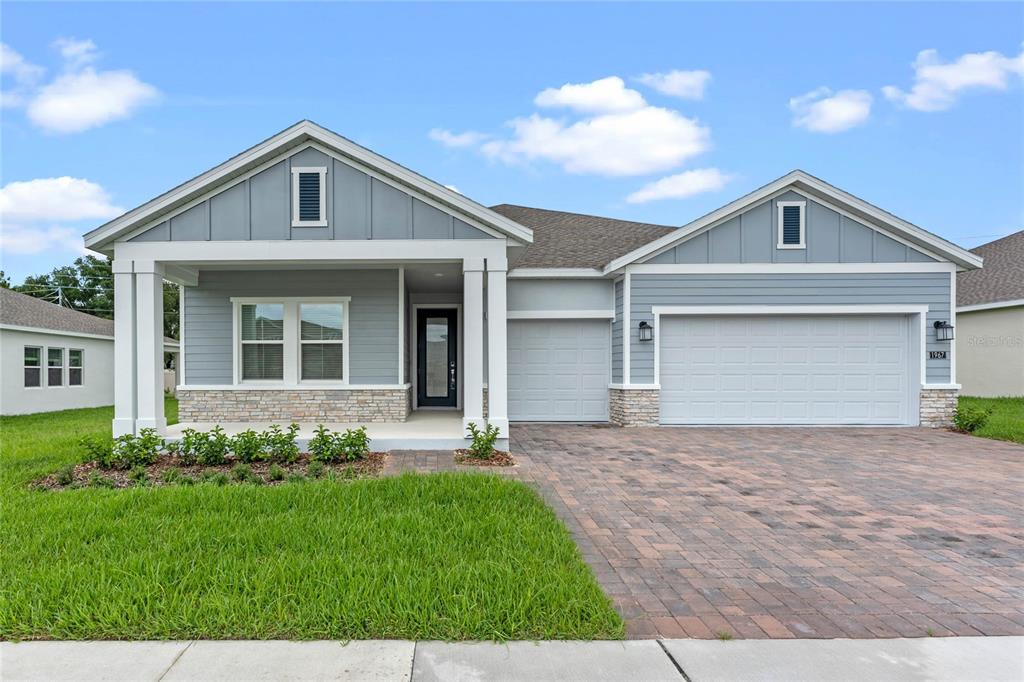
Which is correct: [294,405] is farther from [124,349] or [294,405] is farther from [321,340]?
[124,349]

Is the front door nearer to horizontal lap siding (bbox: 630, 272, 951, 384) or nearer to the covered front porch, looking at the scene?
the covered front porch

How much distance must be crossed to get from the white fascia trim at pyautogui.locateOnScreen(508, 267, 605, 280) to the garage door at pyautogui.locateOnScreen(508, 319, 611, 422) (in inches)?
36.4

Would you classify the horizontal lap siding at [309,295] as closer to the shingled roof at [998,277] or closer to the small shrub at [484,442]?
the small shrub at [484,442]

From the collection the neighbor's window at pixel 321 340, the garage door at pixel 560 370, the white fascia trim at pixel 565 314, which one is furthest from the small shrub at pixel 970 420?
the neighbor's window at pixel 321 340

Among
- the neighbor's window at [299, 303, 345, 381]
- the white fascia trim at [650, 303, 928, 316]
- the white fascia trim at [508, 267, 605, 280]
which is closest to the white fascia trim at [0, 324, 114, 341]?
the neighbor's window at [299, 303, 345, 381]

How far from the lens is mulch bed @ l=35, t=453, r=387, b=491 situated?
20.3 ft

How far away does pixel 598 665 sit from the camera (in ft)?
8.75

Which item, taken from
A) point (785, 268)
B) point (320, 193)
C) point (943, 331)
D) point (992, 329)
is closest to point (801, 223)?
point (785, 268)

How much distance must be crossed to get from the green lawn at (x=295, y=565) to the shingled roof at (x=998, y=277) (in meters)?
16.9

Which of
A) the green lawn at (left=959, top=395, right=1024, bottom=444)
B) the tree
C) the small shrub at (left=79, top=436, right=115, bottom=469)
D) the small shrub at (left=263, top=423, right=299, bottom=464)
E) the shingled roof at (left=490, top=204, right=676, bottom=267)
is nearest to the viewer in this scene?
the small shrub at (left=79, top=436, right=115, bottom=469)

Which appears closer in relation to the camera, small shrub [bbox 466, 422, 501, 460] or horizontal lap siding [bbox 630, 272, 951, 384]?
small shrub [bbox 466, 422, 501, 460]

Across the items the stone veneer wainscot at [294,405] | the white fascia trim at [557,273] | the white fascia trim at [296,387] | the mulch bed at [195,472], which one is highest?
the white fascia trim at [557,273]

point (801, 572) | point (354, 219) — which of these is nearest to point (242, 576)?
point (801, 572)

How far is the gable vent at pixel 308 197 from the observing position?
8.12 meters
